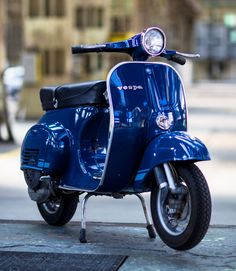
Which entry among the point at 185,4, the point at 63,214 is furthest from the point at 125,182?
the point at 185,4

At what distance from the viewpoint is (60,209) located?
642 cm

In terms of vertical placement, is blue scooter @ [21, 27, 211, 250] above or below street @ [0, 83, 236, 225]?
above

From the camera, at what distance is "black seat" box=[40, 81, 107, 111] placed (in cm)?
592

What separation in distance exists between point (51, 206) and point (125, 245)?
3.08 feet

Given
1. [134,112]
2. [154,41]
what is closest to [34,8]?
[154,41]

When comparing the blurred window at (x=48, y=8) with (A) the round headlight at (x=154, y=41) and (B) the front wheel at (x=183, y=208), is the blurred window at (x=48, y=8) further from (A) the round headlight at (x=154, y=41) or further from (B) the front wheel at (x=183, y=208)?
(B) the front wheel at (x=183, y=208)

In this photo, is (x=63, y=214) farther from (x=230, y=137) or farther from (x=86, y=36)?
(x=86, y=36)

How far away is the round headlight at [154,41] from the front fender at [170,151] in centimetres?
58

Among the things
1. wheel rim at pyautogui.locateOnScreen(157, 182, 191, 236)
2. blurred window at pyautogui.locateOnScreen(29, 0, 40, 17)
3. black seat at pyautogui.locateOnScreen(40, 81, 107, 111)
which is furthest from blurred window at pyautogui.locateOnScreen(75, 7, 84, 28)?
wheel rim at pyautogui.locateOnScreen(157, 182, 191, 236)

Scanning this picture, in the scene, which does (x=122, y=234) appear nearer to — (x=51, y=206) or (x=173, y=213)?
(x=51, y=206)

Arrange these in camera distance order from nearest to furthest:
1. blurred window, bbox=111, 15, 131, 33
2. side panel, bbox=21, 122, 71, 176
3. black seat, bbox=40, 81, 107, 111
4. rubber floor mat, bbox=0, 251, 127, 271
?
rubber floor mat, bbox=0, 251, 127, 271, black seat, bbox=40, 81, 107, 111, side panel, bbox=21, 122, 71, 176, blurred window, bbox=111, 15, 131, 33

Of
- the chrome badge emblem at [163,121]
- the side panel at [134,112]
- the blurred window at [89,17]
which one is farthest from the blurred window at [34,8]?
the chrome badge emblem at [163,121]

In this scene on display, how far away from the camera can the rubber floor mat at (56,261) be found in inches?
202

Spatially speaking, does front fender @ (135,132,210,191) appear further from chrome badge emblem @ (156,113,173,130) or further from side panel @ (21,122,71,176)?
side panel @ (21,122,71,176)
